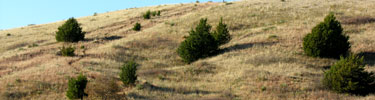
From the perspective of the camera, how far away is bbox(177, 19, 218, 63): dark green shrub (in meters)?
30.3

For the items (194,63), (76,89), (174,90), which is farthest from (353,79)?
(76,89)

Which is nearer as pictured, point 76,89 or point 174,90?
point 76,89

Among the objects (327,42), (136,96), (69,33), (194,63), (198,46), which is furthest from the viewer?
(69,33)

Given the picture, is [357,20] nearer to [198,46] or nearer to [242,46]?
[242,46]

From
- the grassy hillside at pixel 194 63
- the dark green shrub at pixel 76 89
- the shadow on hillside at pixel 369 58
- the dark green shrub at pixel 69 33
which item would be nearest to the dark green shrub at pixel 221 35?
the grassy hillside at pixel 194 63

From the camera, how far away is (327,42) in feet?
89.5

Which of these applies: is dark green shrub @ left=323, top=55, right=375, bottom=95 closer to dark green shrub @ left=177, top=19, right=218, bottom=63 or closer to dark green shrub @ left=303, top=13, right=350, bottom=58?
dark green shrub @ left=303, top=13, right=350, bottom=58

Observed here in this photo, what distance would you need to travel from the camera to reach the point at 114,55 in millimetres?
31672

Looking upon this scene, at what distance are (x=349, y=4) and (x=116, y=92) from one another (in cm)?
4329

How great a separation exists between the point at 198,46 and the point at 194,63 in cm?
230

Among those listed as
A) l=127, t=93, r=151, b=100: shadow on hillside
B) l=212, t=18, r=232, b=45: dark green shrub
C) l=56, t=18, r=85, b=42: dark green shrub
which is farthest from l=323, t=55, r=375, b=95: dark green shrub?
l=56, t=18, r=85, b=42: dark green shrub

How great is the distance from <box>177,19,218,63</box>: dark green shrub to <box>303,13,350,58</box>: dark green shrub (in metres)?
8.91

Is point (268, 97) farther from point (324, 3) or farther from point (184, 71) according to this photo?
point (324, 3)

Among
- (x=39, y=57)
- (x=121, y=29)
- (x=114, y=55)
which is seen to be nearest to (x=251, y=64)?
(x=114, y=55)
